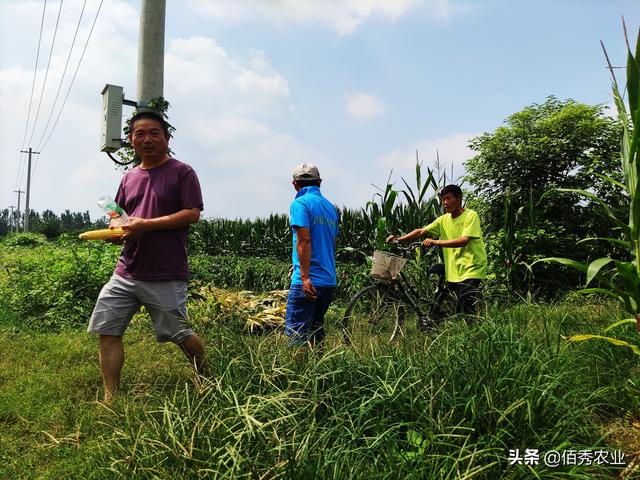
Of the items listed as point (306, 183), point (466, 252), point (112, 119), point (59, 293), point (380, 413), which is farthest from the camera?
point (59, 293)

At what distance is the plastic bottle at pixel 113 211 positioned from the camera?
3154 mm

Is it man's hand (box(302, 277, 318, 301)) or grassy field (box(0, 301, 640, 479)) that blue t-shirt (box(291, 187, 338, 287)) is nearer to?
man's hand (box(302, 277, 318, 301))

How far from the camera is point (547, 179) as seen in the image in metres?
7.78

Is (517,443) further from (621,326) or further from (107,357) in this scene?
(107,357)

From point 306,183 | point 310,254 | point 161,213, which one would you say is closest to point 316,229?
point 310,254

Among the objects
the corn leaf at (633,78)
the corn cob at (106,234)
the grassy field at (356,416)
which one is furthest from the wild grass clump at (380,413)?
the corn leaf at (633,78)

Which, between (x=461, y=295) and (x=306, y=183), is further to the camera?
(x=461, y=295)

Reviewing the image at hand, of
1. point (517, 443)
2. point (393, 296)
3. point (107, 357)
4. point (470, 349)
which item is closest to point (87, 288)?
point (107, 357)

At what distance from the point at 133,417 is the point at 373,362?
4.16ft

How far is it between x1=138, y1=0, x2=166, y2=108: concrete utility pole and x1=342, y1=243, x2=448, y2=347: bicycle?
310 centimetres

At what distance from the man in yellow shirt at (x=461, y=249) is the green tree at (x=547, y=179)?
2.43 m

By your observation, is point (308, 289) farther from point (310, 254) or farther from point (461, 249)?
point (461, 249)

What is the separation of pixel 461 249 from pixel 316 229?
1.82m

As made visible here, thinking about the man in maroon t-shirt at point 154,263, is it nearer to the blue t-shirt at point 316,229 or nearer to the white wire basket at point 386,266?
the blue t-shirt at point 316,229
